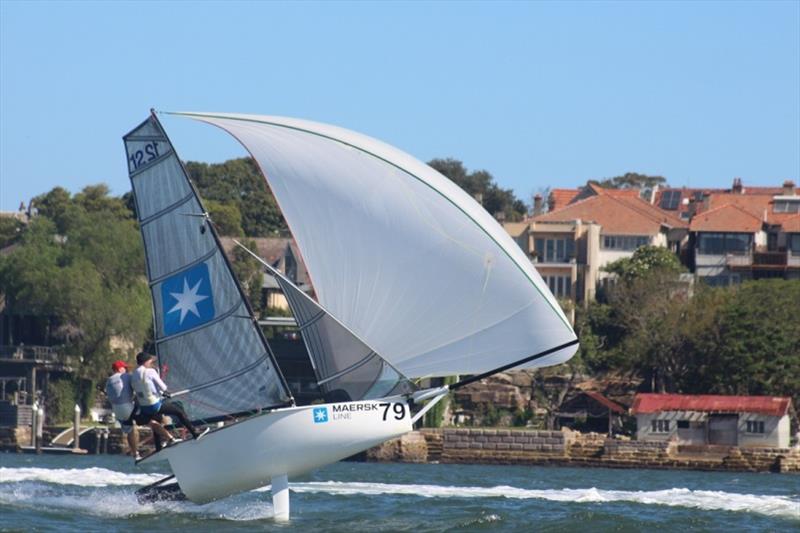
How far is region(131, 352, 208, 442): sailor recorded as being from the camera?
828 inches

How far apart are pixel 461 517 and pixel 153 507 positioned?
3908mm

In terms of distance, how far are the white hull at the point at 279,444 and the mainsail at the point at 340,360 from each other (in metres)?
0.21

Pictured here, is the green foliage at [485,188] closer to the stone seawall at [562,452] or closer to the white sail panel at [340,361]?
the stone seawall at [562,452]

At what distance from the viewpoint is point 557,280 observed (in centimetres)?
6575

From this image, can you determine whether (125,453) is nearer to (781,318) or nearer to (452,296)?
(781,318)

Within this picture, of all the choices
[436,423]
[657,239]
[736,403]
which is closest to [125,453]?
[436,423]

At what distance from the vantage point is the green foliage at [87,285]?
2194 inches

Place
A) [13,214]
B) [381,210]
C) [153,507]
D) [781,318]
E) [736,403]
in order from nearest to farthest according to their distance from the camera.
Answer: [381,210] → [153,507] → [736,403] → [781,318] → [13,214]

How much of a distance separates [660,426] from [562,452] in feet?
12.0

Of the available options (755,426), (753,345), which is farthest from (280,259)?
(755,426)

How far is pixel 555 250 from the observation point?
6656cm

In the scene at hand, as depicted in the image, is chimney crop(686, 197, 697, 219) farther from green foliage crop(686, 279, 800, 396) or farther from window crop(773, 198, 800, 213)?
green foliage crop(686, 279, 800, 396)

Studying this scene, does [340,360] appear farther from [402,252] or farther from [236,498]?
[236,498]

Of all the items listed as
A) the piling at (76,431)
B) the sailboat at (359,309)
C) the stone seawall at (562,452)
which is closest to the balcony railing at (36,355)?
the piling at (76,431)
